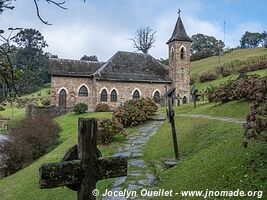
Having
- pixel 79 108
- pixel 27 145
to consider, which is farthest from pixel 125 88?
pixel 27 145

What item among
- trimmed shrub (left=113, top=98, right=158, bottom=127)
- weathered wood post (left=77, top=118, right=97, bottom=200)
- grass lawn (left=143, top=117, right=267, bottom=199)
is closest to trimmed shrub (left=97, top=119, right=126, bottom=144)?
grass lawn (left=143, top=117, right=267, bottom=199)

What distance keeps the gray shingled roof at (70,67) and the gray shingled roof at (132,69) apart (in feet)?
6.14

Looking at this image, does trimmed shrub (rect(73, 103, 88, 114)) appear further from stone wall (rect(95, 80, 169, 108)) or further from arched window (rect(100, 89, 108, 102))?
arched window (rect(100, 89, 108, 102))

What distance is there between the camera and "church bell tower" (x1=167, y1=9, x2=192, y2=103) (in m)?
42.1

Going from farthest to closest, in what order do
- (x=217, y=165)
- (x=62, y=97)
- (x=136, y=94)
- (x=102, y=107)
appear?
(x=136, y=94), (x=62, y=97), (x=102, y=107), (x=217, y=165)

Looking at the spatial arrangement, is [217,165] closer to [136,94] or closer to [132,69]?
[136,94]

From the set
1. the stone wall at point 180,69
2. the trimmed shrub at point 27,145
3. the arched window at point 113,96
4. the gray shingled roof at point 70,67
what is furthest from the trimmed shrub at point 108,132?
the stone wall at point 180,69

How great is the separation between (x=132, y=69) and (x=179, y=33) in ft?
27.7

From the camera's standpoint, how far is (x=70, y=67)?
40.5m

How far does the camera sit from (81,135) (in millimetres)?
3543

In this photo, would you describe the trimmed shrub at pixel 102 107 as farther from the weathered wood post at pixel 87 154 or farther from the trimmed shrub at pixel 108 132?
the weathered wood post at pixel 87 154

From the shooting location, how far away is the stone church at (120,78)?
3925 centimetres

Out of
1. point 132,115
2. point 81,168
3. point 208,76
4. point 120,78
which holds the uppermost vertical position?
point 208,76

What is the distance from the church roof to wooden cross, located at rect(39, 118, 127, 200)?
40614 mm
